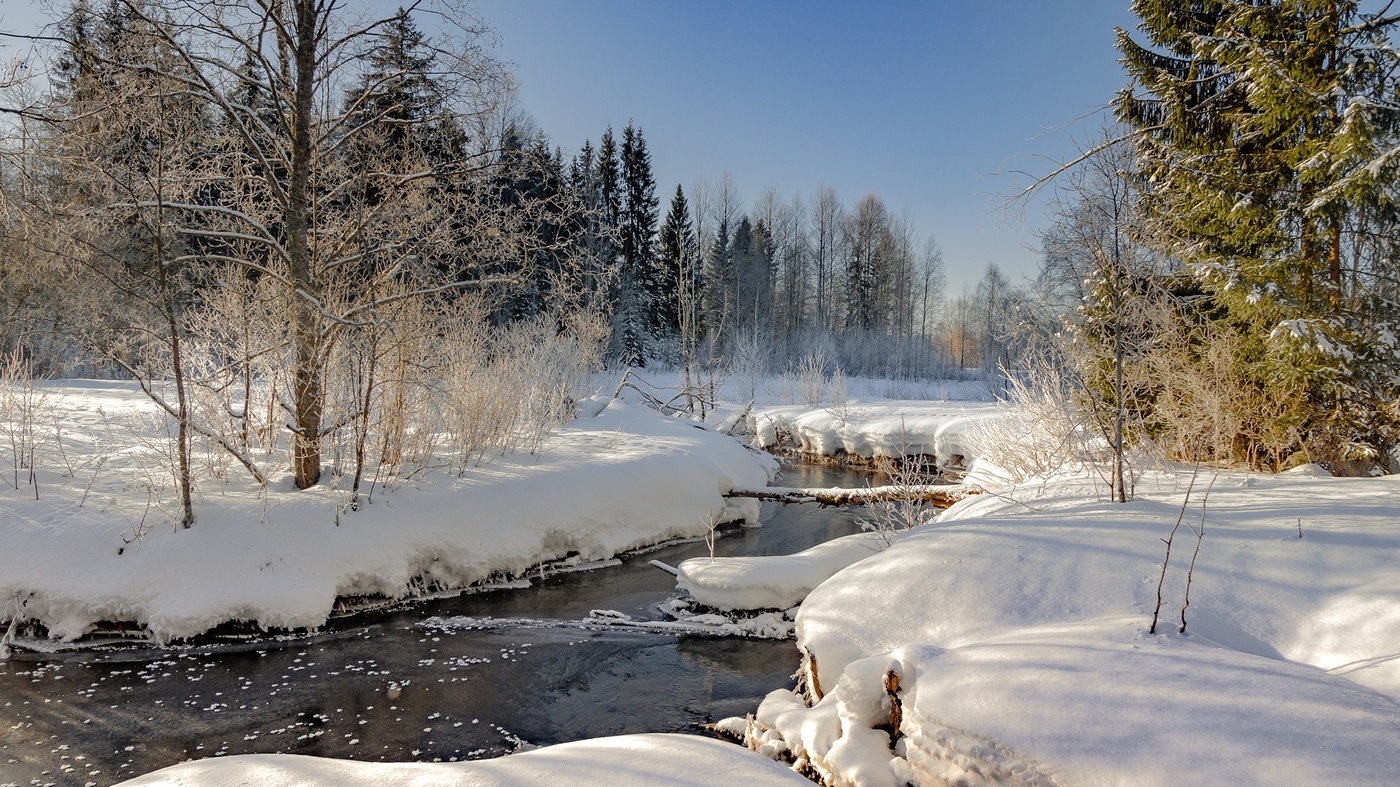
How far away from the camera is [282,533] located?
21.1 feet

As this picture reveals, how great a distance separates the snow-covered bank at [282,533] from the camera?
5.63 m

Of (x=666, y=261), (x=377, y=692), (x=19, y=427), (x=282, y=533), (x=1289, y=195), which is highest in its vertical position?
(x=666, y=261)

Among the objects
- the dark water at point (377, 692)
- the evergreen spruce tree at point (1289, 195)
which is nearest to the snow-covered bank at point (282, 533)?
the dark water at point (377, 692)

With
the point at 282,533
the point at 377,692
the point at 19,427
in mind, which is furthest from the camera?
the point at 19,427

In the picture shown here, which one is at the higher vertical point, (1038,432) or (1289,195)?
(1289,195)

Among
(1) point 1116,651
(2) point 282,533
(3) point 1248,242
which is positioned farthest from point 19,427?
(3) point 1248,242

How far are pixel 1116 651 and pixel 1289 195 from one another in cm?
611

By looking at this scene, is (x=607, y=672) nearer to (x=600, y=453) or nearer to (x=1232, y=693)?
(x=1232, y=693)

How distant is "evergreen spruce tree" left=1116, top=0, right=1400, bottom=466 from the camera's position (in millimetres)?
5918

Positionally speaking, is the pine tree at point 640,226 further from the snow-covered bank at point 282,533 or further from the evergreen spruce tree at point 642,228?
the snow-covered bank at point 282,533

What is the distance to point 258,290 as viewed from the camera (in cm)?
781

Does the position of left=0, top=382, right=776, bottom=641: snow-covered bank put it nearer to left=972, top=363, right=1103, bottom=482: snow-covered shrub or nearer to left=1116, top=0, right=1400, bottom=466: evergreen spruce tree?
left=972, top=363, right=1103, bottom=482: snow-covered shrub

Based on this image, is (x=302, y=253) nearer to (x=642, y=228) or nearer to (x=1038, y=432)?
(x=1038, y=432)

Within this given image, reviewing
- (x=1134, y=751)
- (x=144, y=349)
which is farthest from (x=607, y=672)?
(x=144, y=349)
